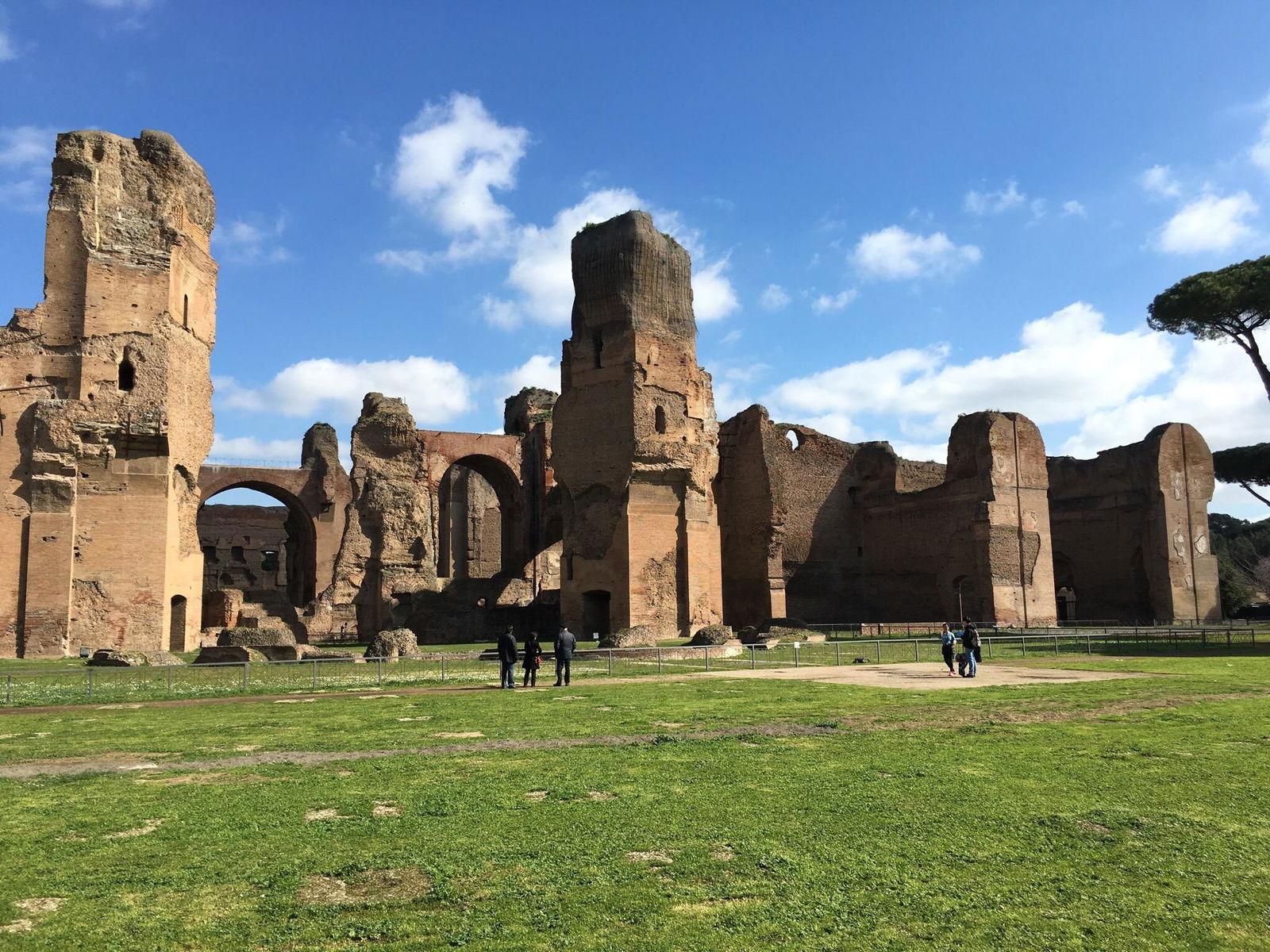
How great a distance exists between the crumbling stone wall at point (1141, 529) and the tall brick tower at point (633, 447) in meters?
16.3

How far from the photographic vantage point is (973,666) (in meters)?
13.7

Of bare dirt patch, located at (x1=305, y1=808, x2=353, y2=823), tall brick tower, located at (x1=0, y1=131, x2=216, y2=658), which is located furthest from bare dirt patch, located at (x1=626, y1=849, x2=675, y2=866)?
tall brick tower, located at (x1=0, y1=131, x2=216, y2=658)

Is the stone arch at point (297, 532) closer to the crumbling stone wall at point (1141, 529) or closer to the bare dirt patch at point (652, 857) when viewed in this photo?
the crumbling stone wall at point (1141, 529)

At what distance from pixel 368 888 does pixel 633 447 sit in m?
21.6

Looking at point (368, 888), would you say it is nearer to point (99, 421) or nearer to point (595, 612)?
point (99, 421)

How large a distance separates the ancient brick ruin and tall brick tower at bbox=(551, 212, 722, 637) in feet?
0.24

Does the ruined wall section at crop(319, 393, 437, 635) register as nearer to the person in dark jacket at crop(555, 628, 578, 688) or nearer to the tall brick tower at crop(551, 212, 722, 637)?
the tall brick tower at crop(551, 212, 722, 637)

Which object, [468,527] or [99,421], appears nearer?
[99,421]

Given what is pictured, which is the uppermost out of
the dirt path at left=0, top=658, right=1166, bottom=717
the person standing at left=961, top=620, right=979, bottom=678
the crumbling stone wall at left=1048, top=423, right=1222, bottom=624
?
the crumbling stone wall at left=1048, top=423, right=1222, bottom=624

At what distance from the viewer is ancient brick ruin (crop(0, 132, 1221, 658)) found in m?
21.2

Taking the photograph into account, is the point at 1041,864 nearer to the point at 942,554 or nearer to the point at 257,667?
the point at 257,667

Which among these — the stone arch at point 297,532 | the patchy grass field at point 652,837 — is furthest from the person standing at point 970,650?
the stone arch at point 297,532

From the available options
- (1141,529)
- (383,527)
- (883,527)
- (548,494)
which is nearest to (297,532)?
(383,527)

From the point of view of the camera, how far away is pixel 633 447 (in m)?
25.3
